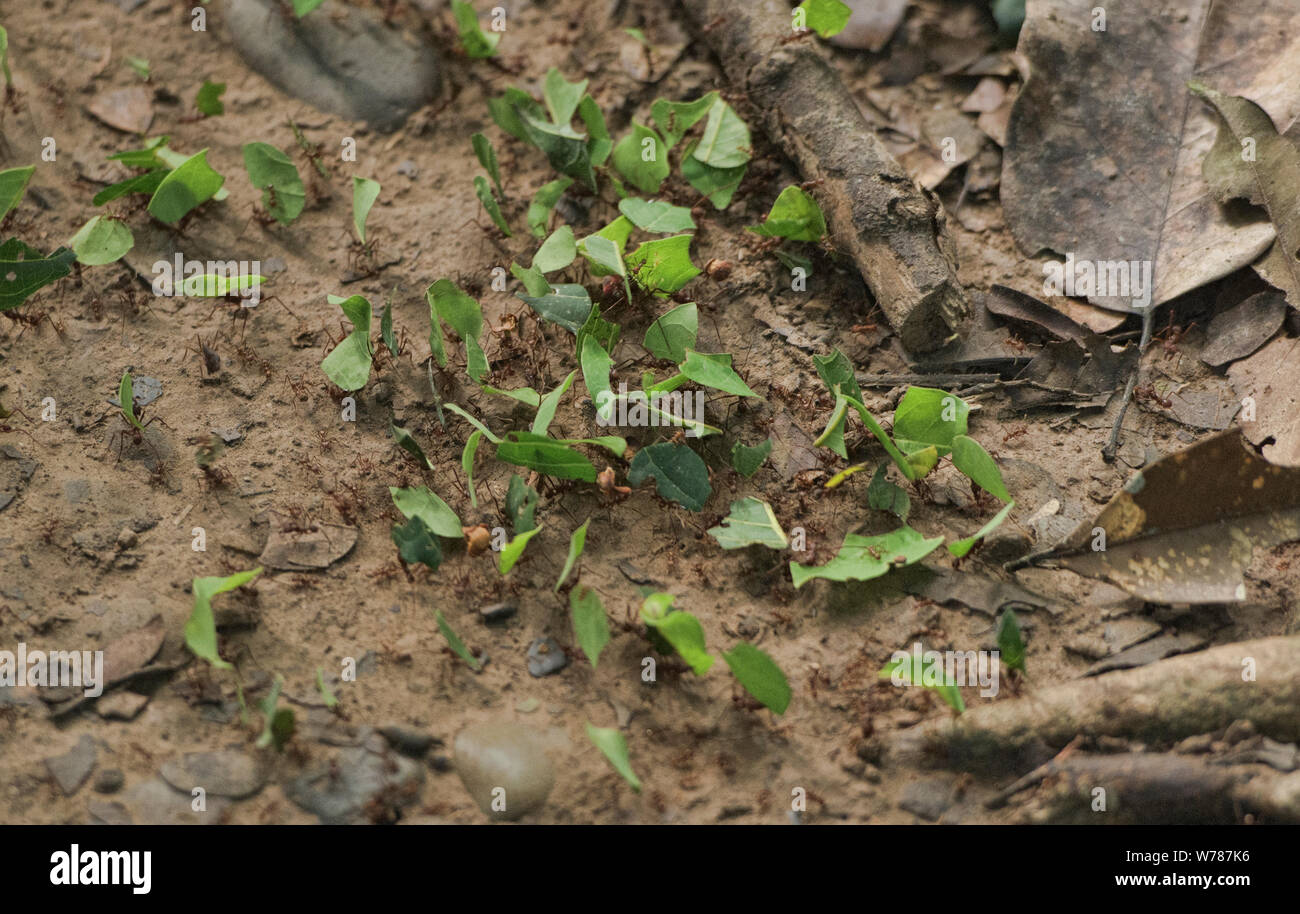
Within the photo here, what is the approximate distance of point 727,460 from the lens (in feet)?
9.01

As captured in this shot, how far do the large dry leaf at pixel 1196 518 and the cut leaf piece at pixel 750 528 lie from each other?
0.75 meters

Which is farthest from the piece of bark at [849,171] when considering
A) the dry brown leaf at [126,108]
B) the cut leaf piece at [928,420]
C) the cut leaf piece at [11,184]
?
the cut leaf piece at [11,184]

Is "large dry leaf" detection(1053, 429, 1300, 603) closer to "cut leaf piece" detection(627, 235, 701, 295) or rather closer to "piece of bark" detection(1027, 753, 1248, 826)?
"piece of bark" detection(1027, 753, 1248, 826)

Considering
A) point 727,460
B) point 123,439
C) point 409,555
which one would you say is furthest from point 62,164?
point 727,460

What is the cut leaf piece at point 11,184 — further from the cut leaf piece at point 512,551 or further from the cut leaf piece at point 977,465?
the cut leaf piece at point 977,465

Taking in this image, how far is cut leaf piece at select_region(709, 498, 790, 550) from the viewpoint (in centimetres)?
250

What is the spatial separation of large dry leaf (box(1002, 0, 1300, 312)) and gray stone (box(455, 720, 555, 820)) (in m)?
2.07

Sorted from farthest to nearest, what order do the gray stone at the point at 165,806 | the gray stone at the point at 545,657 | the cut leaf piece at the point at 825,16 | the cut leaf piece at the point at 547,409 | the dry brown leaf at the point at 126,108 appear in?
1. the dry brown leaf at the point at 126,108
2. the cut leaf piece at the point at 825,16
3. the cut leaf piece at the point at 547,409
4. the gray stone at the point at 545,657
5. the gray stone at the point at 165,806

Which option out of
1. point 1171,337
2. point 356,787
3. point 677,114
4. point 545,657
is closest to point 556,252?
point 677,114

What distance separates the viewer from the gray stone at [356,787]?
215cm

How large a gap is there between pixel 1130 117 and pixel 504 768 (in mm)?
2670

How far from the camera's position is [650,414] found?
274 centimetres

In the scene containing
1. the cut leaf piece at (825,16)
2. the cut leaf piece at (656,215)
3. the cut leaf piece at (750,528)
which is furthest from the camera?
the cut leaf piece at (825,16)

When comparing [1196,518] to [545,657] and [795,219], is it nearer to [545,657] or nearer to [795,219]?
[795,219]
